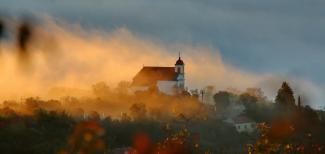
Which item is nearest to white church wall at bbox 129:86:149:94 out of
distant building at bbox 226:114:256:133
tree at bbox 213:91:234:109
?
tree at bbox 213:91:234:109

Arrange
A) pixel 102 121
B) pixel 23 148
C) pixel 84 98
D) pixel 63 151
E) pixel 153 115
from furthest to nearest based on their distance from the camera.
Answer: pixel 84 98 < pixel 153 115 < pixel 102 121 < pixel 23 148 < pixel 63 151

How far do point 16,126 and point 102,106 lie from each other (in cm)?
2518

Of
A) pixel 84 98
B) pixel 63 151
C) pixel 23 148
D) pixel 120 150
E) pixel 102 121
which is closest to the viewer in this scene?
pixel 63 151

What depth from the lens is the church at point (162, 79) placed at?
107125 millimetres

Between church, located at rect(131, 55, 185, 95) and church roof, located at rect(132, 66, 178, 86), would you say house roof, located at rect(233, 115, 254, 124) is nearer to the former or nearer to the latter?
church, located at rect(131, 55, 185, 95)

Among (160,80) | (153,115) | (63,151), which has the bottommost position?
(63,151)

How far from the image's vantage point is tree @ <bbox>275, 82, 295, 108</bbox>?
317 feet

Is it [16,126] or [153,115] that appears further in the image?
[153,115]

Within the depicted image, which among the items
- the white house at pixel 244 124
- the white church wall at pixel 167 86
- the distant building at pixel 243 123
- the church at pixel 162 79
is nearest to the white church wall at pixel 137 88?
the church at pixel 162 79

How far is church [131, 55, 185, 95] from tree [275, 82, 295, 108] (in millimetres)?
14392

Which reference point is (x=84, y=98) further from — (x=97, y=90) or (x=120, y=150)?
(x=120, y=150)

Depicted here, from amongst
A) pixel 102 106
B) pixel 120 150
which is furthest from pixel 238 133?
pixel 120 150

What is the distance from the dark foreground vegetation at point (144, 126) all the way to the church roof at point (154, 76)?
7847 mm

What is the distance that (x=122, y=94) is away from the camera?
101m
